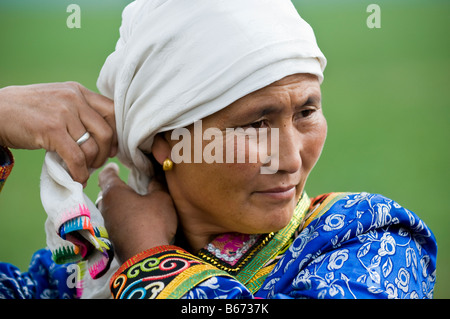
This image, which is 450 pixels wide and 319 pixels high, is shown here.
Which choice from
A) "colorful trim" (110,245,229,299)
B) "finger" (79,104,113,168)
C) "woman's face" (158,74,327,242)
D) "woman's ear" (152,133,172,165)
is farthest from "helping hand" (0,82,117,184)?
"colorful trim" (110,245,229,299)

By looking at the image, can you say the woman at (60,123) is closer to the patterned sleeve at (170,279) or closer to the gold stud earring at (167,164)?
the gold stud earring at (167,164)

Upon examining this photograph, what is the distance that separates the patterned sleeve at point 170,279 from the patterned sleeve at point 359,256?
0.21 meters

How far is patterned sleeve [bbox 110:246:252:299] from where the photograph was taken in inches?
82.7

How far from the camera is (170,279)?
2.14m

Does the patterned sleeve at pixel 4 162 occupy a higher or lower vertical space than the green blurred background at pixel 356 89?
higher

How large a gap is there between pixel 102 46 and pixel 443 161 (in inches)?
406

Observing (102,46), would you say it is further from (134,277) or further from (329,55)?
(134,277)

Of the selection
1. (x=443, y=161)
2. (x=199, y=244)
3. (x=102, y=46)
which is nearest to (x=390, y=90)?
(x=443, y=161)

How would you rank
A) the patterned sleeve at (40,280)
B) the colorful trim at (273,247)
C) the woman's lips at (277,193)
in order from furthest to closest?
the patterned sleeve at (40,280) < the colorful trim at (273,247) < the woman's lips at (277,193)

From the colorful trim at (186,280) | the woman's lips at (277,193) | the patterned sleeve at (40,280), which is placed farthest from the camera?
the patterned sleeve at (40,280)

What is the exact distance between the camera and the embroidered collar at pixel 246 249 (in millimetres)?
2475

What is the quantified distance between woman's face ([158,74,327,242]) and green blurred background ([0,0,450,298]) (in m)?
3.98

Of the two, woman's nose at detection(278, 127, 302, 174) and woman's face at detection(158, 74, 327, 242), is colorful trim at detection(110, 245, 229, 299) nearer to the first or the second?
woman's face at detection(158, 74, 327, 242)

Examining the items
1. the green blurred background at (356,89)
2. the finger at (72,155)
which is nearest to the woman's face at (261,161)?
the finger at (72,155)
